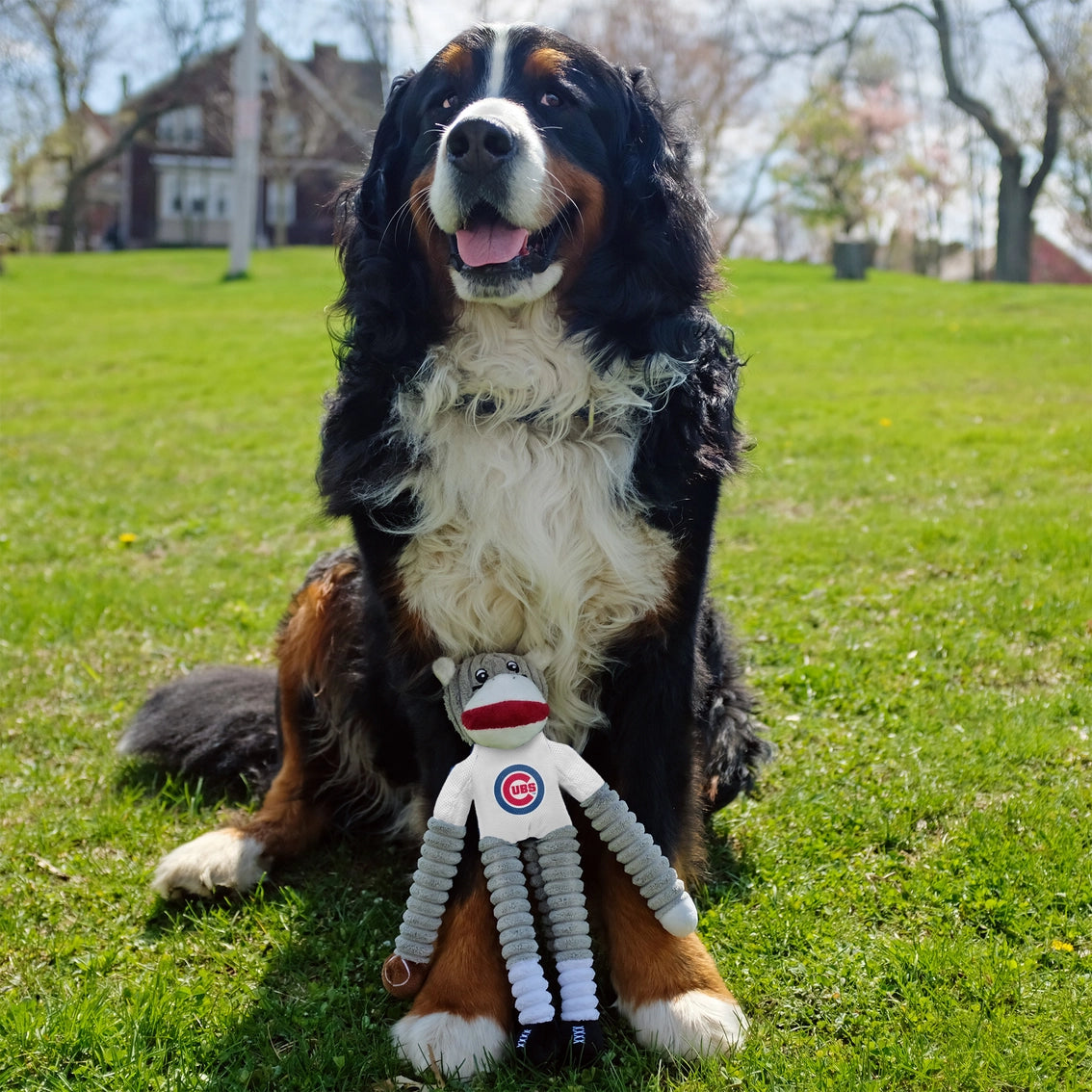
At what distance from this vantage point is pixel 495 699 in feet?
7.67

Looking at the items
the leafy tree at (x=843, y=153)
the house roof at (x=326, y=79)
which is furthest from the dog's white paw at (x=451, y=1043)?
the house roof at (x=326, y=79)

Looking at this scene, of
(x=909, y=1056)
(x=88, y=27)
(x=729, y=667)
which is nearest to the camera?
(x=909, y=1056)

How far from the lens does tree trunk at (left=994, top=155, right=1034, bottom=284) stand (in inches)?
1041

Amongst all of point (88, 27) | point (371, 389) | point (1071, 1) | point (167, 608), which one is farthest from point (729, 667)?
point (88, 27)

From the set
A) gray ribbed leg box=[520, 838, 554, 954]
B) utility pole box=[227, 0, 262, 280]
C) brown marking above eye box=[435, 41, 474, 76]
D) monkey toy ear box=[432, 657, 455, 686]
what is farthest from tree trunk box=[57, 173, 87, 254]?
gray ribbed leg box=[520, 838, 554, 954]

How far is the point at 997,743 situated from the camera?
3422mm

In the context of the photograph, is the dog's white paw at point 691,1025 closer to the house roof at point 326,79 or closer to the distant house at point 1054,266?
the house roof at point 326,79

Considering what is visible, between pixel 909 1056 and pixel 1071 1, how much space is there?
28623 millimetres

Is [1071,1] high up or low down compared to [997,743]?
up

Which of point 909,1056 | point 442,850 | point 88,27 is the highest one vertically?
point 88,27

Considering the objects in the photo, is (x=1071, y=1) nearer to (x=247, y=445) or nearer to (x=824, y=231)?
Result: (x=824, y=231)

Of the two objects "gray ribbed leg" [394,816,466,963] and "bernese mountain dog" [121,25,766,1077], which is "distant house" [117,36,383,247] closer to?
A: "bernese mountain dog" [121,25,766,1077]

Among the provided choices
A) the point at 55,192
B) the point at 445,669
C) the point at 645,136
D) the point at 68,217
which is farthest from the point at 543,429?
the point at 55,192

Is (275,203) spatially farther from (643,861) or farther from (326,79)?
(643,861)
